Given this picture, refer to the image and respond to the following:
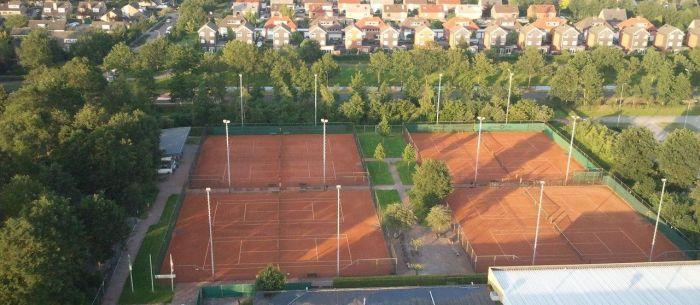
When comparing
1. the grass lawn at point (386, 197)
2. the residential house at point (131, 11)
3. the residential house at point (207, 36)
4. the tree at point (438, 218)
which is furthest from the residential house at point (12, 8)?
the tree at point (438, 218)

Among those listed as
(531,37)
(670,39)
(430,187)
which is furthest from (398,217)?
(670,39)

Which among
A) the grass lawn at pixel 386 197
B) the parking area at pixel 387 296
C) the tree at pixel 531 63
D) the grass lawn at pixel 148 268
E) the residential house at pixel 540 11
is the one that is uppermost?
the residential house at pixel 540 11

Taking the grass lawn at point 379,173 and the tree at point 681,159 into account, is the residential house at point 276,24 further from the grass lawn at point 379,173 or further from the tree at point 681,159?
the tree at point 681,159

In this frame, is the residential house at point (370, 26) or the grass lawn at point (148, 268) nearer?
the grass lawn at point (148, 268)

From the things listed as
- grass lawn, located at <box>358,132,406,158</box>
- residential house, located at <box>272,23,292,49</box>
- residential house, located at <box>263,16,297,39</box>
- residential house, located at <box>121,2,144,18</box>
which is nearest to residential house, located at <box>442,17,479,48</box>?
residential house, located at <box>263,16,297,39</box>

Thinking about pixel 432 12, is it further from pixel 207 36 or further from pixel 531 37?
pixel 207 36

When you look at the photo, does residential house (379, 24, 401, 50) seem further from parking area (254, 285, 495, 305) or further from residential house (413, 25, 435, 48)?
parking area (254, 285, 495, 305)

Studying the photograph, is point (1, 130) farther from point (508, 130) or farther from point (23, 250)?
point (508, 130)
